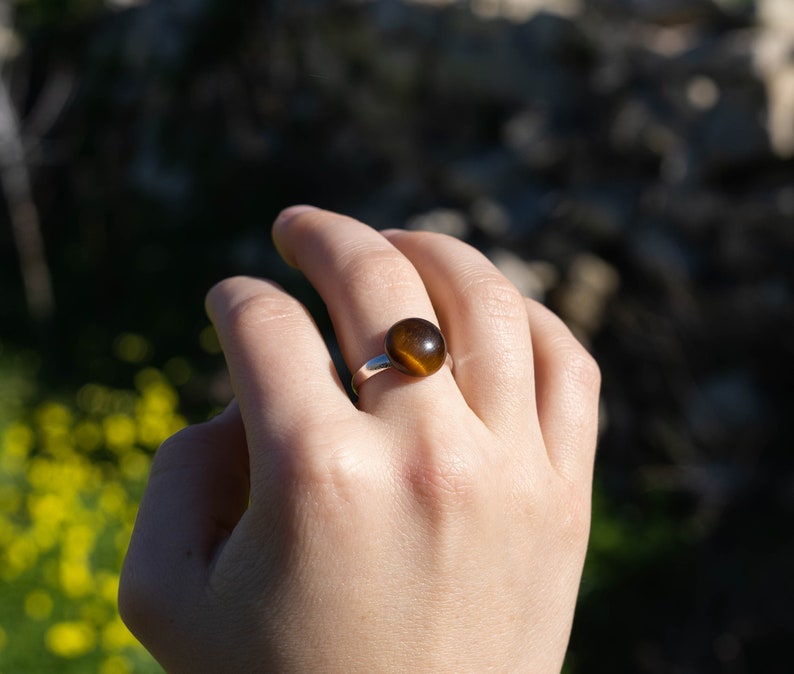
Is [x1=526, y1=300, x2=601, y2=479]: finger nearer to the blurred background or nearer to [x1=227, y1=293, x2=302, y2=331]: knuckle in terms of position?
[x1=227, y1=293, x2=302, y2=331]: knuckle

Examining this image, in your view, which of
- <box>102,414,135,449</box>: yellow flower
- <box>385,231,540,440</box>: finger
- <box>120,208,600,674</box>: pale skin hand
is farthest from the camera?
<box>102,414,135,449</box>: yellow flower

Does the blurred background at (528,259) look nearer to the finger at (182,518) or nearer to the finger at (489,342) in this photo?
the finger at (182,518)

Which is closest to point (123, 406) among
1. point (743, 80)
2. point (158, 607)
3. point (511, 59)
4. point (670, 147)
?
point (511, 59)

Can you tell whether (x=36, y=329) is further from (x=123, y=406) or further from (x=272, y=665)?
(x=272, y=665)

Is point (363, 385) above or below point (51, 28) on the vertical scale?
above

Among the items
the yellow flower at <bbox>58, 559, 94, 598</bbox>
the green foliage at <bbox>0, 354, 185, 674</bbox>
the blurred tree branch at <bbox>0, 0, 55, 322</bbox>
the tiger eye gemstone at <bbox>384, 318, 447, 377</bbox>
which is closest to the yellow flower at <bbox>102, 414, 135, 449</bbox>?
the green foliage at <bbox>0, 354, 185, 674</bbox>

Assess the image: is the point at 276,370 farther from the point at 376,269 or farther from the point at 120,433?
the point at 120,433

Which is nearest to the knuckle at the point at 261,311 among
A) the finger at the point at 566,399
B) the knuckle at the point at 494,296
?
the knuckle at the point at 494,296
